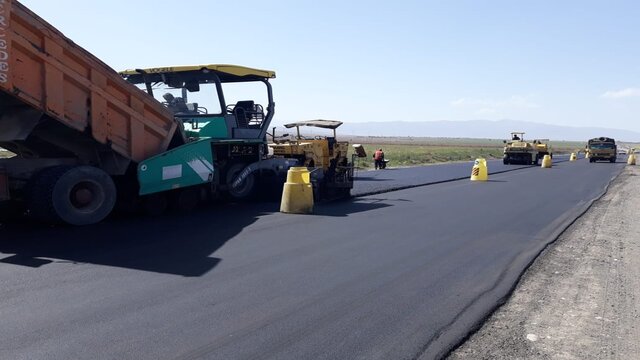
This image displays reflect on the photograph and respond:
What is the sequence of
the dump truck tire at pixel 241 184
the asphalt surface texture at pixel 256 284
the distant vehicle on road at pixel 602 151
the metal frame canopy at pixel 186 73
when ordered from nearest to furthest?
the asphalt surface texture at pixel 256 284 < the metal frame canopy at pixel 186 73 < the dump truck tire at pixel 241 184 < the distant vehicle on road at pixel 602 151

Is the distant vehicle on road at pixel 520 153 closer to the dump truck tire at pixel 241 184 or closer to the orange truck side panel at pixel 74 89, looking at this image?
the dump truck tire at pixel 241 184

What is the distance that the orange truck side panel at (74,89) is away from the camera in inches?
293

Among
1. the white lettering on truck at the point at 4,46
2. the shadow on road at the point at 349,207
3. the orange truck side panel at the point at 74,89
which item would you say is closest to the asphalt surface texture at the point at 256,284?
the shadow on road at the point at 349,207

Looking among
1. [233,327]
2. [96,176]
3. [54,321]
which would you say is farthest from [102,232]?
[233,327]

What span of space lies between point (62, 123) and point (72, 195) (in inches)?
42.0

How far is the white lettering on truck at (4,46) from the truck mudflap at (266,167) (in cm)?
505

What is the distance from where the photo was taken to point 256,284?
565 centimetres

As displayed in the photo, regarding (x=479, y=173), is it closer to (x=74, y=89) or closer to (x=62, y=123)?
(x=74, y=89)

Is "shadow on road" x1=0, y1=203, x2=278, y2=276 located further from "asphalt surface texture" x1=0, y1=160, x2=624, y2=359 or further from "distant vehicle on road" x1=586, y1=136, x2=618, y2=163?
"distant vehicle on road" x1=586, y1=136, x2=618, y2=163

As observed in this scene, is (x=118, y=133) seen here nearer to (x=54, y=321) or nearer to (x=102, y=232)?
(x=102, y=232)

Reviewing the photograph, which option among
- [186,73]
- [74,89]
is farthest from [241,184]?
[74,89]

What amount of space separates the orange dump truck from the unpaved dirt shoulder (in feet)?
20.3

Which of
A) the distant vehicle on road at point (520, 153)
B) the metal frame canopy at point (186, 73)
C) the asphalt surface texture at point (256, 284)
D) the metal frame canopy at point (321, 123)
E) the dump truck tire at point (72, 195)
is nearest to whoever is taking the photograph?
the asphalt surface texture at point (256, 284)

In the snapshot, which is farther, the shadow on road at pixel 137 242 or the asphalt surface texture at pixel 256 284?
the shadow on road at pixel 137 242
